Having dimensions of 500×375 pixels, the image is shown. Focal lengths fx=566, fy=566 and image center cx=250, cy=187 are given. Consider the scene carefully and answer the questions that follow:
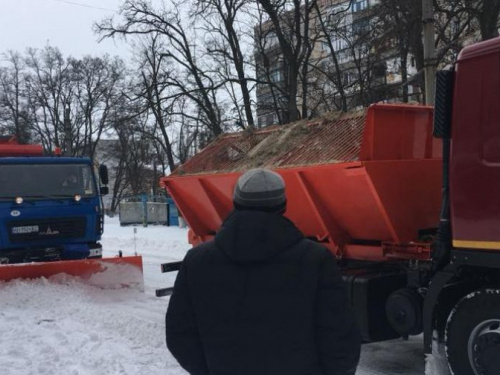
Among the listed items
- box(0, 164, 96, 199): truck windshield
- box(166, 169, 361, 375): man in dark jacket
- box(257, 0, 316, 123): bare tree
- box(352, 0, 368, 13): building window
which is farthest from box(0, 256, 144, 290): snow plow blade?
box(352, 0, 368, 13): building window

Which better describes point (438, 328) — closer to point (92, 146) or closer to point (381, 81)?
point (381, 81)

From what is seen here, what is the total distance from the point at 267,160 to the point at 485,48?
3183 mm

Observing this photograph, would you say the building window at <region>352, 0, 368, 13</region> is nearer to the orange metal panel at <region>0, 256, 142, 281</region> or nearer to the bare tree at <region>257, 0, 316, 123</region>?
the bare tree at <region>257, 0, 316, 123</region>

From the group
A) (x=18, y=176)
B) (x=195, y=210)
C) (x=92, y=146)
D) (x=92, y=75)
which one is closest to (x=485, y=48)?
(x=195, y=210)

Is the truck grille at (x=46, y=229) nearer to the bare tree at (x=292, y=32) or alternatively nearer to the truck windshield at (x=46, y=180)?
the truck windshield at (x=46, y=180)

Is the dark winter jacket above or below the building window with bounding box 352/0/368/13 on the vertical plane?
below

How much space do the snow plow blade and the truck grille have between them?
3.94 ft


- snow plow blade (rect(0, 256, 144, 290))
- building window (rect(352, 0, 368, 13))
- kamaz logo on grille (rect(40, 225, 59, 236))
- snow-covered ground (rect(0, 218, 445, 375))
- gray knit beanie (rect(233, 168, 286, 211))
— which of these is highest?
building window (rect(352, 0, 368, 13))

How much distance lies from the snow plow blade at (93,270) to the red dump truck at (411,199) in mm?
2539

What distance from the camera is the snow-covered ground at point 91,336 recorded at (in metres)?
5.48

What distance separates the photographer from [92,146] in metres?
50.7

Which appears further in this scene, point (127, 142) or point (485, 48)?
point (127, 142)

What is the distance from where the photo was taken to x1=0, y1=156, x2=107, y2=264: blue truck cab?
398 inches

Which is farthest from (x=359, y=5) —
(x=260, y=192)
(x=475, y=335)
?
(x=260, y=192)
